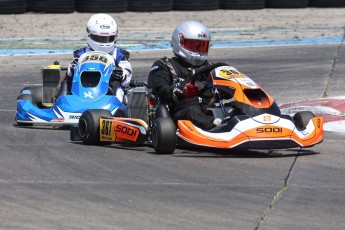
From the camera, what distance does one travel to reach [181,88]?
352 inches

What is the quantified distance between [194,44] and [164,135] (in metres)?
1.34

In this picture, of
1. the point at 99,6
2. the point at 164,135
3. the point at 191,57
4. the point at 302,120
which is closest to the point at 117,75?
the point at 191,57

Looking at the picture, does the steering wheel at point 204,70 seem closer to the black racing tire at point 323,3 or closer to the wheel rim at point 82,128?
the wheel rim at point 82,128

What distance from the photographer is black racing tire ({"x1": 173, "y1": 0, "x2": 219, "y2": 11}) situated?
22.1 meters

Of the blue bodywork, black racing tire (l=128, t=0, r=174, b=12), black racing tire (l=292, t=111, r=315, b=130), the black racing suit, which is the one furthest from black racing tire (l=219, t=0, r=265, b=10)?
black racing tire (l=292, t=111, r=315, b=130)

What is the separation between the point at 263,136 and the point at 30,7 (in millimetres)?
13686

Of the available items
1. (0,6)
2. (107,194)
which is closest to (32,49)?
(0,6)

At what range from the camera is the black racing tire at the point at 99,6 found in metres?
21.0

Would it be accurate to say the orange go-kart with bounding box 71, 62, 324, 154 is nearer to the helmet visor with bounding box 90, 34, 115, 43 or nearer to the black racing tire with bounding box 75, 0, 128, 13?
the helmet visor with bounding box 90, 34, 115, 43

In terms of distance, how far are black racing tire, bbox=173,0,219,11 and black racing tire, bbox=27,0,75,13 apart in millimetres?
2406

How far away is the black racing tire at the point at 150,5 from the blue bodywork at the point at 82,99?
11.0m

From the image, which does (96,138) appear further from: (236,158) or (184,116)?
(236,158)

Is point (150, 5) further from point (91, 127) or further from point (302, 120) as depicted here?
point (302, 120)

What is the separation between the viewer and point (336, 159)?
8219 millimetres
